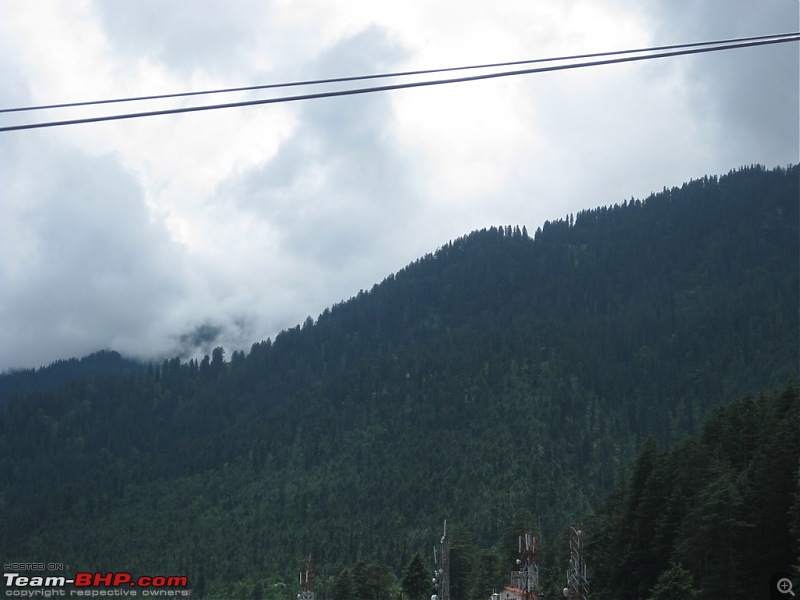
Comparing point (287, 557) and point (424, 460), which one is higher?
point (424, 460)

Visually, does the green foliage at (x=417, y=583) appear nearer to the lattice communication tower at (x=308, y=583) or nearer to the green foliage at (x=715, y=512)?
the lattice communication tower at (x=308, y=583)

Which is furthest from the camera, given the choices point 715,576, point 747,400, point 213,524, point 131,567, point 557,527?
point 213,524

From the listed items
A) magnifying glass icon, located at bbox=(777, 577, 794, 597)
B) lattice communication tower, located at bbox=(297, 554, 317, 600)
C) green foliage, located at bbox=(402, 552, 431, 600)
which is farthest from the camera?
green foliage, located at bbox=(402, 552, 431, 600)

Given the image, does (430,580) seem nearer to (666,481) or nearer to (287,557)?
(666,481)

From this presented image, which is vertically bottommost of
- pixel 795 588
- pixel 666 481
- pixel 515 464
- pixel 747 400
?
pixel 795 588

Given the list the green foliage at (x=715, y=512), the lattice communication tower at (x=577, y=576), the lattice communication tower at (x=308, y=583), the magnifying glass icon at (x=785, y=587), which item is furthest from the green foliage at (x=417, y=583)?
the magnifying glass icon at (x=785, y=587)

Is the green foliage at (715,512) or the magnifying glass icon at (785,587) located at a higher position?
the green foliage at (715,512)

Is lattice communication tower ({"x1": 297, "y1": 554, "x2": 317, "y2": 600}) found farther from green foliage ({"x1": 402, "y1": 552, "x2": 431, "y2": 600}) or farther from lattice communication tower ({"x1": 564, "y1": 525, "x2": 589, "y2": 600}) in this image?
lattice communication tower ({"x1": 564, "y1": 525, "x2": 589, "y2": 600})

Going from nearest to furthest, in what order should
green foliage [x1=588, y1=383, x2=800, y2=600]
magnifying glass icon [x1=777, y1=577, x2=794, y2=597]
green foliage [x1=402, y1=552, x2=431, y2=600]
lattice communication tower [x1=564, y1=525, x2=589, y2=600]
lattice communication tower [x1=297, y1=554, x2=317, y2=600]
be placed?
magnifying glass icon [x1=777, y1=577, x2=794, y2=597], green foliage [x1=588, y1=383, x2=800, y2=600], lattice communication tower [x1=564, y1=525, x2=589, y2=600], lattice communication tower [x1=297, y1=554, x2=317, y2=600], green foliage [x1=402, y1=552, x2=431, y2=600]

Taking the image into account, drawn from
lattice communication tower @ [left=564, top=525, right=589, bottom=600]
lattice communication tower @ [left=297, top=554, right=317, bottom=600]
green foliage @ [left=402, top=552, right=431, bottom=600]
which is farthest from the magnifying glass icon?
green foliage @ [left=402, top=552, right=431, bottom=600]

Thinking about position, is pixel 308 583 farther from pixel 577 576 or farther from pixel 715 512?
pixel 715 512

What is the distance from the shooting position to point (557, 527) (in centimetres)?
15125

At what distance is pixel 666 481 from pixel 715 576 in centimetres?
1378

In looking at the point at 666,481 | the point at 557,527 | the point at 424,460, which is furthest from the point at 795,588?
the point at 424,460
